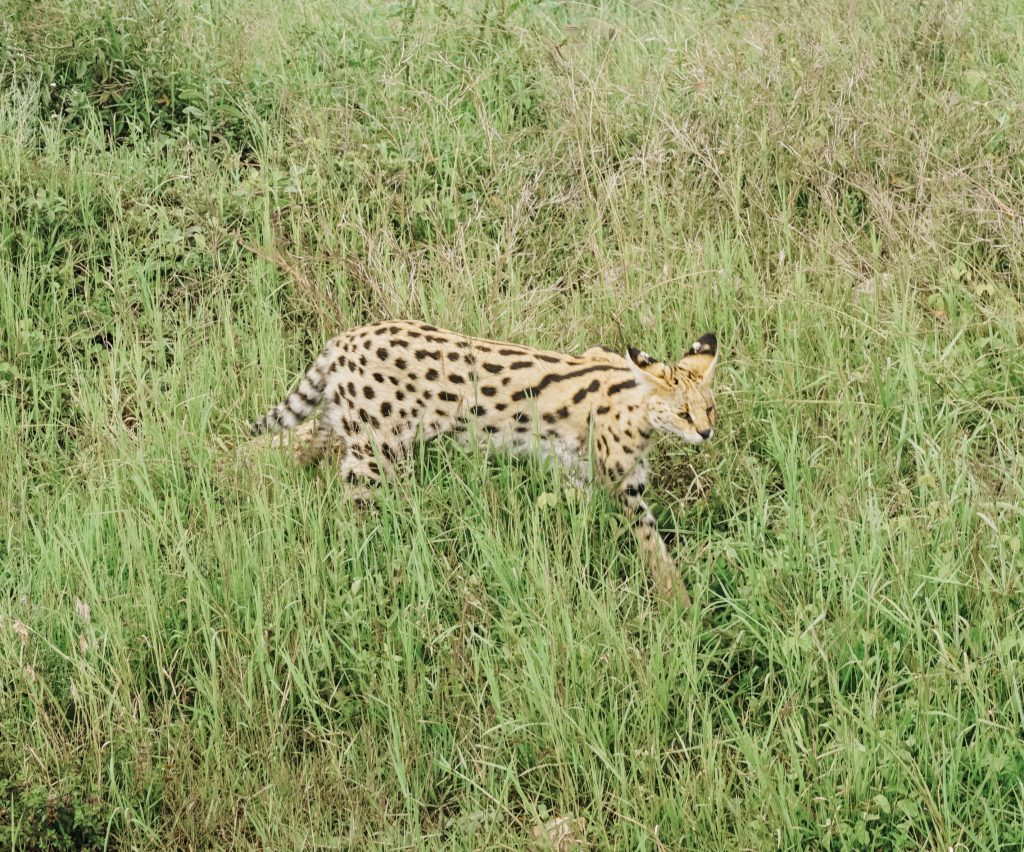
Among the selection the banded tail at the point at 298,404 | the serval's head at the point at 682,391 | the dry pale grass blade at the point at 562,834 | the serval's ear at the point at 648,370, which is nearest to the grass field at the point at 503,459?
the dry pale grass blade at the point at 562,834

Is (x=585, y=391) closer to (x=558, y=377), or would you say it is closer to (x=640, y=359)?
(x=558, y=377)

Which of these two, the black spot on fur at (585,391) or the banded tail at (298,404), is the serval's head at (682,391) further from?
the banded tail at (298,404)

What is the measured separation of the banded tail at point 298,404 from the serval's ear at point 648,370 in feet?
4.52

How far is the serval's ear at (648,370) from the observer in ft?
18.6

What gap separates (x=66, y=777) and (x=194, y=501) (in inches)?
56.5

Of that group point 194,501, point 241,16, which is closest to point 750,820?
point 194,501

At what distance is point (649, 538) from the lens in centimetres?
538

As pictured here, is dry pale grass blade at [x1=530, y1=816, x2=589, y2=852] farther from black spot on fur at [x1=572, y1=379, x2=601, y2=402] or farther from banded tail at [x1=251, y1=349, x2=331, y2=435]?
banded tail at [x1=251, y1=349, x2=331, y2=435]

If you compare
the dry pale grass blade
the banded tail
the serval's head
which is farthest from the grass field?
the serval's head

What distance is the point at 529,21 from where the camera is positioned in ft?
28.4

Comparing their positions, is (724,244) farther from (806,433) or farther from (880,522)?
(880,522)

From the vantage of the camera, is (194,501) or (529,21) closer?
(194,501)

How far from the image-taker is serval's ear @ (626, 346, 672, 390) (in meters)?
5.66

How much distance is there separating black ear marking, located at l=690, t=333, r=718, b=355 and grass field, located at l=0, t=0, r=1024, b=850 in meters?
0.29
